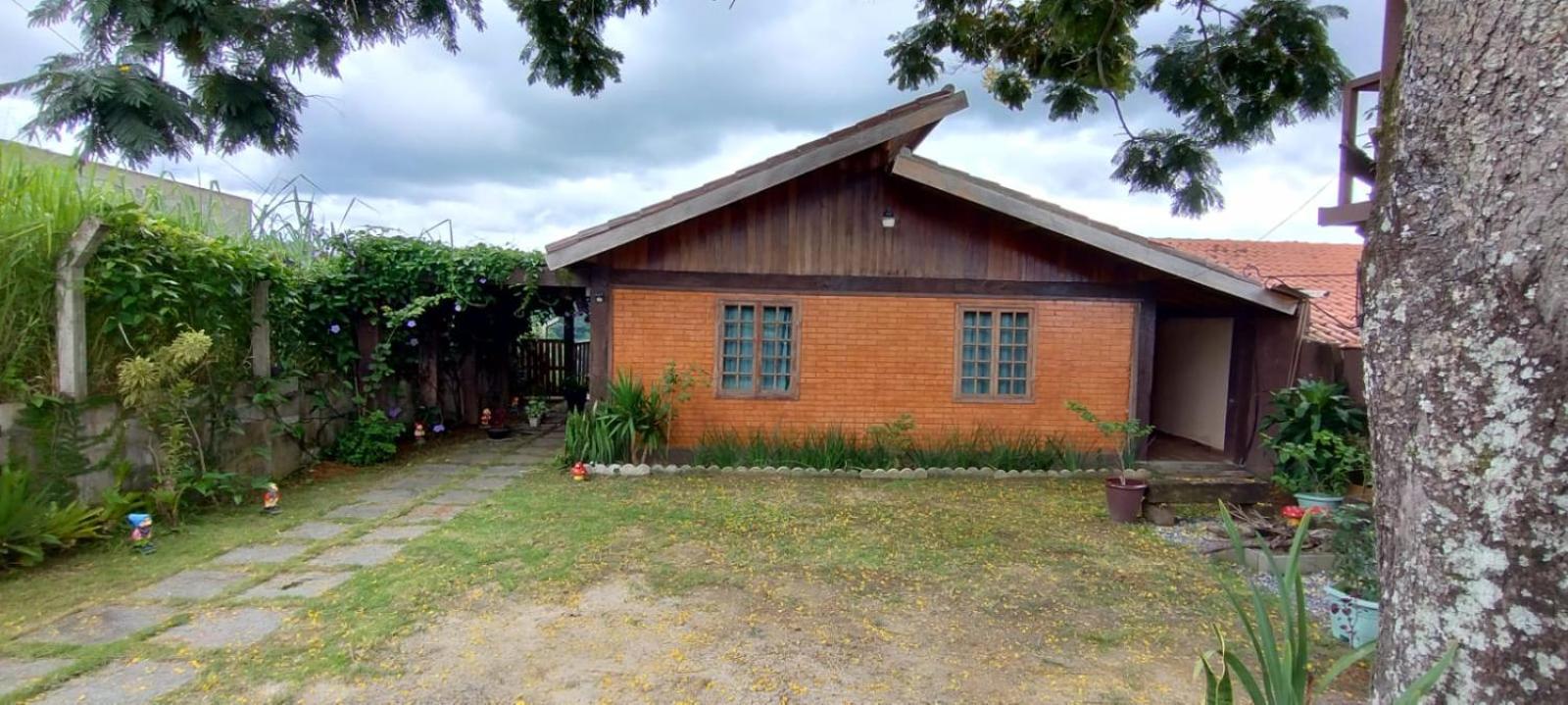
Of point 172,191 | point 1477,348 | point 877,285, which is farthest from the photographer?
point 877,285

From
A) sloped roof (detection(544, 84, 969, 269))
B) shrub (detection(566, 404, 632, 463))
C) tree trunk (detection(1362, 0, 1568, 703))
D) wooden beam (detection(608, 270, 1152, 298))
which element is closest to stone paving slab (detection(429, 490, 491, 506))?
shrub (detection(566, 404, 632, 463))

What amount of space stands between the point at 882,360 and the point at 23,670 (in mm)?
6964

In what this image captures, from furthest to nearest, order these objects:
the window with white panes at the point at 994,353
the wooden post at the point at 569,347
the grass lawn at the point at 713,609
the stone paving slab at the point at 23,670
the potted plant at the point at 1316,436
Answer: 1. the wooden post at the point at 569,347
2. the window with white panes at the point at 994,353
3. the potted plant at the point at 1316,436
4. the grass lawn at the point at 713,609
5. the stone paving slab at the point at 23,670

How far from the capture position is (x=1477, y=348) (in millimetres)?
1322

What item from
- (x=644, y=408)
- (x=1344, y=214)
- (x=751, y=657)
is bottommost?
(x=751, y=657)

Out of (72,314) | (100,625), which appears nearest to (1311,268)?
(100,625)

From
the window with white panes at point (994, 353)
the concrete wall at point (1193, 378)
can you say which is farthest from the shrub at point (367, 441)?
the concrete wall at point (1193, 378)

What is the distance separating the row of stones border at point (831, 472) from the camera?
769cm

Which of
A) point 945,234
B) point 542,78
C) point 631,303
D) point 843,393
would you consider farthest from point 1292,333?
point 542,78

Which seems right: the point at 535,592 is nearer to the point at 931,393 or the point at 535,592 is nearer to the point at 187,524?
the point at 187,524

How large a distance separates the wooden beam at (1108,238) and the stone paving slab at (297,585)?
6039mm

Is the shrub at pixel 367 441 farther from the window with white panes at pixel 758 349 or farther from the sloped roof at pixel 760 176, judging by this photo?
the window with white panes at pixel 758 349

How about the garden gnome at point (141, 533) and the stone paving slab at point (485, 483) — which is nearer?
the garden gnome at point (141, 533)

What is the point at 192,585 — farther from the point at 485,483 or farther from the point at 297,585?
the point at 485,483
